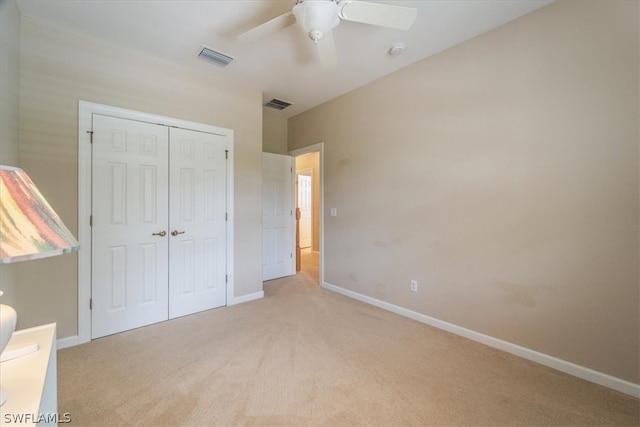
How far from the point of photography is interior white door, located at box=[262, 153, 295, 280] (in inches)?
161

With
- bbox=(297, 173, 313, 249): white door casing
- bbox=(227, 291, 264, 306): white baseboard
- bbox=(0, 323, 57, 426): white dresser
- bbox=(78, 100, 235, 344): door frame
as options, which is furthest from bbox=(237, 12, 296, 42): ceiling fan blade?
bbox=(297, 173, 313, 249): white door casing

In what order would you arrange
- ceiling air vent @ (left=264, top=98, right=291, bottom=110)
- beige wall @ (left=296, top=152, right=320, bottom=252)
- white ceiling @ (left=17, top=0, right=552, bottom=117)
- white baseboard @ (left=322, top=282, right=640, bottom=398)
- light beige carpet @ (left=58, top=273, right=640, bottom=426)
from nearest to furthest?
1. light beige carpet @ (left=58, top=273, right=640, bottom=426)
2. white baseboard @ (left=322, top=282, right=640, bottom=398)
3. white ceiling @ (left=17, top=0, right=552, bottom=117)
4. ceiling air vent @ (left=264, top=98, right=291, bottom=110)
5. beige wall @ (left=296, top=152, right=320, bottom=252)

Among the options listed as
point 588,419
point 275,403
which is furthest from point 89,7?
point 588,419

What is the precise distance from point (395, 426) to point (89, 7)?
3472 millimetres

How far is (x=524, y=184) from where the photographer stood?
2.04 meters

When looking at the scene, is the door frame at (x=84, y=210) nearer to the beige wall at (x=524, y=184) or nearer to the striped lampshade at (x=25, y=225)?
the striped lampshade at (x=25, y=225)

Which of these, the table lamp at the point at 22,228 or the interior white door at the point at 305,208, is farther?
the interior white door at the point at 305,208

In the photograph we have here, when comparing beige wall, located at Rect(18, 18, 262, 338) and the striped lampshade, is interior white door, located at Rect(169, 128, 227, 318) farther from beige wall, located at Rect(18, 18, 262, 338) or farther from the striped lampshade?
the striped lampshade

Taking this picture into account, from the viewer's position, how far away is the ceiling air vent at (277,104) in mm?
3672

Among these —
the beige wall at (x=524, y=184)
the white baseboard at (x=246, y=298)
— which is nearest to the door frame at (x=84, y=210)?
the white baseboard at (x=246, y=298)

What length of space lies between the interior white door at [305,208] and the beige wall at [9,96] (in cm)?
474

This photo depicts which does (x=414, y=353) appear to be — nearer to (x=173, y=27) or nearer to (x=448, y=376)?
(x=448, y=376)

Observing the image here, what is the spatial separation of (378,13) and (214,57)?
1.75 m

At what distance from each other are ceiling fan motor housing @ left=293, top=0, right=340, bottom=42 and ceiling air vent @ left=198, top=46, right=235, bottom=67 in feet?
4.01
